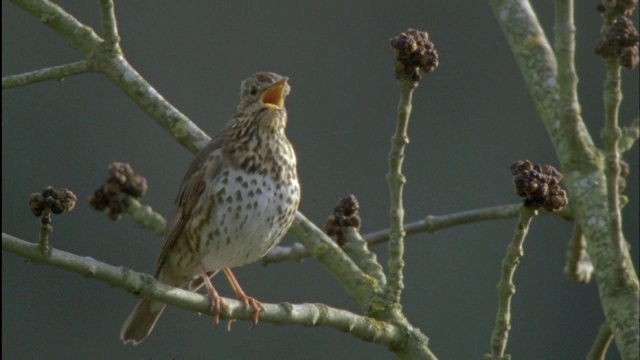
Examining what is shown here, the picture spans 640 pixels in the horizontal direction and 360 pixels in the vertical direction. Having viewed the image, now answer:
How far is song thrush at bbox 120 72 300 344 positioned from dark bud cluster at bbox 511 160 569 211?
163 centimetres

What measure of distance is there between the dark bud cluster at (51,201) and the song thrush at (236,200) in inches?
58.8

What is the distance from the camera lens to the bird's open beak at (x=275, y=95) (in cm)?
624

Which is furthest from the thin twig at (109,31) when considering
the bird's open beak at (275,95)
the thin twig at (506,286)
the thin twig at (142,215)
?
the thin twig at (506,286)

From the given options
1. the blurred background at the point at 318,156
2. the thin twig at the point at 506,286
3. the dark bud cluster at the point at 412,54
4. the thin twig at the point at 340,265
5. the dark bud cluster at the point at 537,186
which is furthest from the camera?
the blurred background at the point at 318,156

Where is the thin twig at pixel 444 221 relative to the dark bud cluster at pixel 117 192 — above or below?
below

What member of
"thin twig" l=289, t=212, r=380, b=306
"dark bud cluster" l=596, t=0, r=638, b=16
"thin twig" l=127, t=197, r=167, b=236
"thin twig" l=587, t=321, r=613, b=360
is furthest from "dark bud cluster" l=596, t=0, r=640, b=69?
"thin twig" l=127, t=197, r=167, b=236

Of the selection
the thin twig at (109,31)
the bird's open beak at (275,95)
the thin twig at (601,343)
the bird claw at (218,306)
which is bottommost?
the thin twig at (601,343)

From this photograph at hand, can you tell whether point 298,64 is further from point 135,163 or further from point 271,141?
point 271,141

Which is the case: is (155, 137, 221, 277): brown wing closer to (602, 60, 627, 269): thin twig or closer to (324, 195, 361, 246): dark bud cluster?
(324, 195, 361, 246): dark bud cluster

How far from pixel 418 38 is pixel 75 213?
34.9 feet

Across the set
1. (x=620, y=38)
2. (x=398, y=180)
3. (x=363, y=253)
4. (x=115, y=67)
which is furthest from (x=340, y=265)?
(x=620, y=38)

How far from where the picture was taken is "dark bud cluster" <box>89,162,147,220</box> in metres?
5.79

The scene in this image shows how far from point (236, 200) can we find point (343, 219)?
52cm

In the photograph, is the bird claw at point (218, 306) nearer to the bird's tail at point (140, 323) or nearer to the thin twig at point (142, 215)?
the thin twig at point (142, 215)
